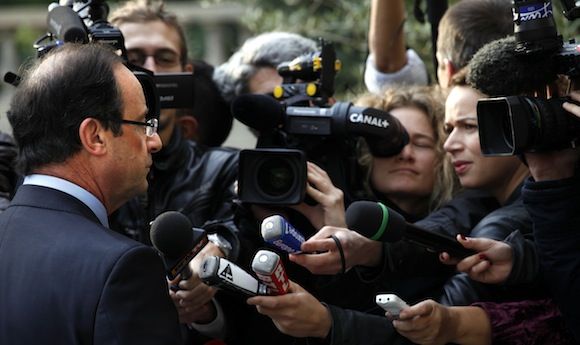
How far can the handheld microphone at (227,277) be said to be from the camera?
2.69 meters

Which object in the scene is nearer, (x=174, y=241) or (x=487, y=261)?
(x=174, y=241)

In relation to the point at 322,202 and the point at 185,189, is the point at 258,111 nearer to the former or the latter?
the point at 322,202

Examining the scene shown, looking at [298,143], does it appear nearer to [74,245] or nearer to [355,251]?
[355,251]

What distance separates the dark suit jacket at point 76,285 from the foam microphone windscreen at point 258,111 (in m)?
0.99

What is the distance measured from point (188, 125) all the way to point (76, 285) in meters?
2.19

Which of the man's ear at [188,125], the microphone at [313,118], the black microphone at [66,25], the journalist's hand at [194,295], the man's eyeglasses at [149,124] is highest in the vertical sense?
the black microphone at [66,25]

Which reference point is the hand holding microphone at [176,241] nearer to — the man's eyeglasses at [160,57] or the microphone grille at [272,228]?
the microphone grille at [272,228]

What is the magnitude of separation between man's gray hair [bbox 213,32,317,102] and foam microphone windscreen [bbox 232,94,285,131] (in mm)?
871

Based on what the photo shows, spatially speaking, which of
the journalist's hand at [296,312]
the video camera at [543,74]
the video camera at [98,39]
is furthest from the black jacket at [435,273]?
the video camera at [98,39]

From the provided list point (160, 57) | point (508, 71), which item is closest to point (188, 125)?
point (160, 57)

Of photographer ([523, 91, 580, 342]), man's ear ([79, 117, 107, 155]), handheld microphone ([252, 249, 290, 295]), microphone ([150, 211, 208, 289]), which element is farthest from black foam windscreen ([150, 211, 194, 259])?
photographer ([523, 91, 580, 342])

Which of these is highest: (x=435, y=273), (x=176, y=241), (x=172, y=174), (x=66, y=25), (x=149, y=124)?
(x=66, y=25)

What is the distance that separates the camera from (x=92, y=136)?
2.55m

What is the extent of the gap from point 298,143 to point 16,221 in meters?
1.21
